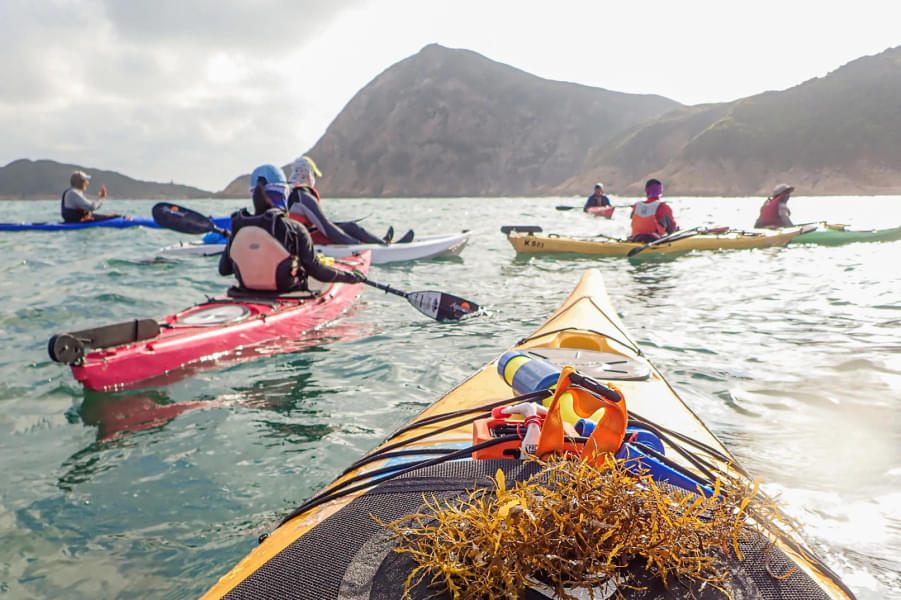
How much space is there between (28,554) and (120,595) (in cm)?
→ 61

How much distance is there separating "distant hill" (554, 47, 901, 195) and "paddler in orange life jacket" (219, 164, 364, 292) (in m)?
65.0

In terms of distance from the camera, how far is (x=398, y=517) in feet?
4.51

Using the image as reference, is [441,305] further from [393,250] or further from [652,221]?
[652,221]

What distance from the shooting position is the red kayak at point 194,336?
3.70 meters

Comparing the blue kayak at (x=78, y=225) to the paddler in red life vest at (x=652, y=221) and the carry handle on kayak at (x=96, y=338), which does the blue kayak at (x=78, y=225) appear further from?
the paddler in red life vest at (x=652, y=221)

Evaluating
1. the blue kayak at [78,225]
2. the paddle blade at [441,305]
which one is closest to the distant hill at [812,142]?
the paddle blade at [441,305]

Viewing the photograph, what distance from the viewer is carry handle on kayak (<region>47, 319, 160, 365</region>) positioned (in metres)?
3.35

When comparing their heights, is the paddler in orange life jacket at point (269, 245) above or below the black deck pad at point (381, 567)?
above

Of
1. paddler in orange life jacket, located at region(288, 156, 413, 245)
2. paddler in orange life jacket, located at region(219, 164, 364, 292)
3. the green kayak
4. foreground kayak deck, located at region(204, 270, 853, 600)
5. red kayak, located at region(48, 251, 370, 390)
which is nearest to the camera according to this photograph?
foreground kayak deck, located at region(204, 270, 853, 600)

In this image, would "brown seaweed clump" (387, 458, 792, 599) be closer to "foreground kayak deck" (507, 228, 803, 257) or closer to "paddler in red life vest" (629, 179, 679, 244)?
"foreground kayak deck" (507, 228, 803, 257)

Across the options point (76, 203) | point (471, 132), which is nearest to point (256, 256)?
point (76, 203)

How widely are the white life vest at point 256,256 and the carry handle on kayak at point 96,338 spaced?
1282 millimetres

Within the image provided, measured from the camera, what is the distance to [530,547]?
1.00 m

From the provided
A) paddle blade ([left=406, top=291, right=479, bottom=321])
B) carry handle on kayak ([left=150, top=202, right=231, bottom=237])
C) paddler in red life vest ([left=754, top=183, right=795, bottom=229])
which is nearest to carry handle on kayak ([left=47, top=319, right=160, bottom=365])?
carry handle on kayak ([left=150, top=202, right=231, bottom=237])
